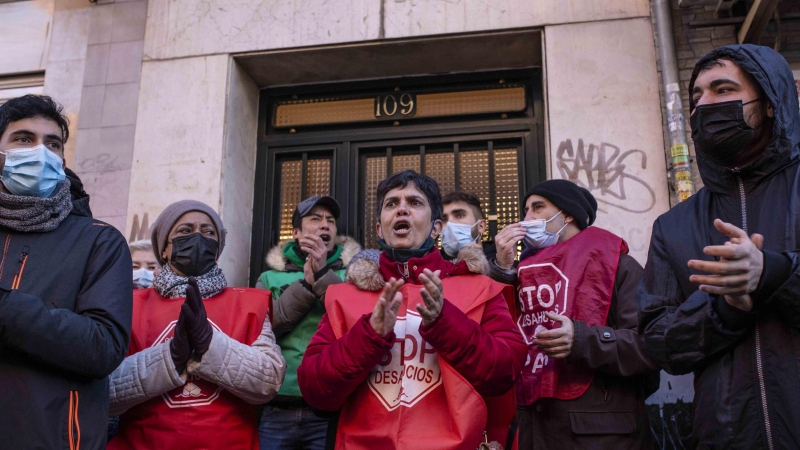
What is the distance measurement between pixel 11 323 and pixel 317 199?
8.37ft

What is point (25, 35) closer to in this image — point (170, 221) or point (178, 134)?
point (178, 134)

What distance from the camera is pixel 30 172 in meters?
2.88

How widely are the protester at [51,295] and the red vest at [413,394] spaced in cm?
97

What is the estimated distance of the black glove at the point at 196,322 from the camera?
119 inches

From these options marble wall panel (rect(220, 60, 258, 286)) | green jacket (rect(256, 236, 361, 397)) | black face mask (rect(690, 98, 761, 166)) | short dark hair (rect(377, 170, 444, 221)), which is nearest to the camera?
black face mask (rect(690, 98, 761, 166))

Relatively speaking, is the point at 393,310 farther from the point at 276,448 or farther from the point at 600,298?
the point at 276,448

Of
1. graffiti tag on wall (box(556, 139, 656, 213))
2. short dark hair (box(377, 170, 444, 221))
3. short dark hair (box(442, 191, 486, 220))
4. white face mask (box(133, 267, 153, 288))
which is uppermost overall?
graffiti tag on wall (box(556, 139, 656, 213))

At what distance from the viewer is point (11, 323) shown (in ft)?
7.75

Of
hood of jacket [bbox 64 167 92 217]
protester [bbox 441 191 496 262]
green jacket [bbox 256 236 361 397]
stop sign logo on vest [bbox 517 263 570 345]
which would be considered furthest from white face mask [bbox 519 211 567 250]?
hood of jacket [bbox 64 167 92 217]

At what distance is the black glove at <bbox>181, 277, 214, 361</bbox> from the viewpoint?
9.93 feet

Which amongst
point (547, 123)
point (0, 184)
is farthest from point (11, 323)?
point (547, 123)

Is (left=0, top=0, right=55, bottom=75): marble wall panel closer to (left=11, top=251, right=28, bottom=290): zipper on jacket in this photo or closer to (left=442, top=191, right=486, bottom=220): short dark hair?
(left=442, top=191, right=486, bottom=220): short dark hair

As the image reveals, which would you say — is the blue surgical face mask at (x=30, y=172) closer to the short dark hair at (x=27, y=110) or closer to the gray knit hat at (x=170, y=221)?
the short dark hair at (x=27, y=110)

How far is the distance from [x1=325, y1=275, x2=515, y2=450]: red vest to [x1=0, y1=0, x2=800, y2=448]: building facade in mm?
2619
